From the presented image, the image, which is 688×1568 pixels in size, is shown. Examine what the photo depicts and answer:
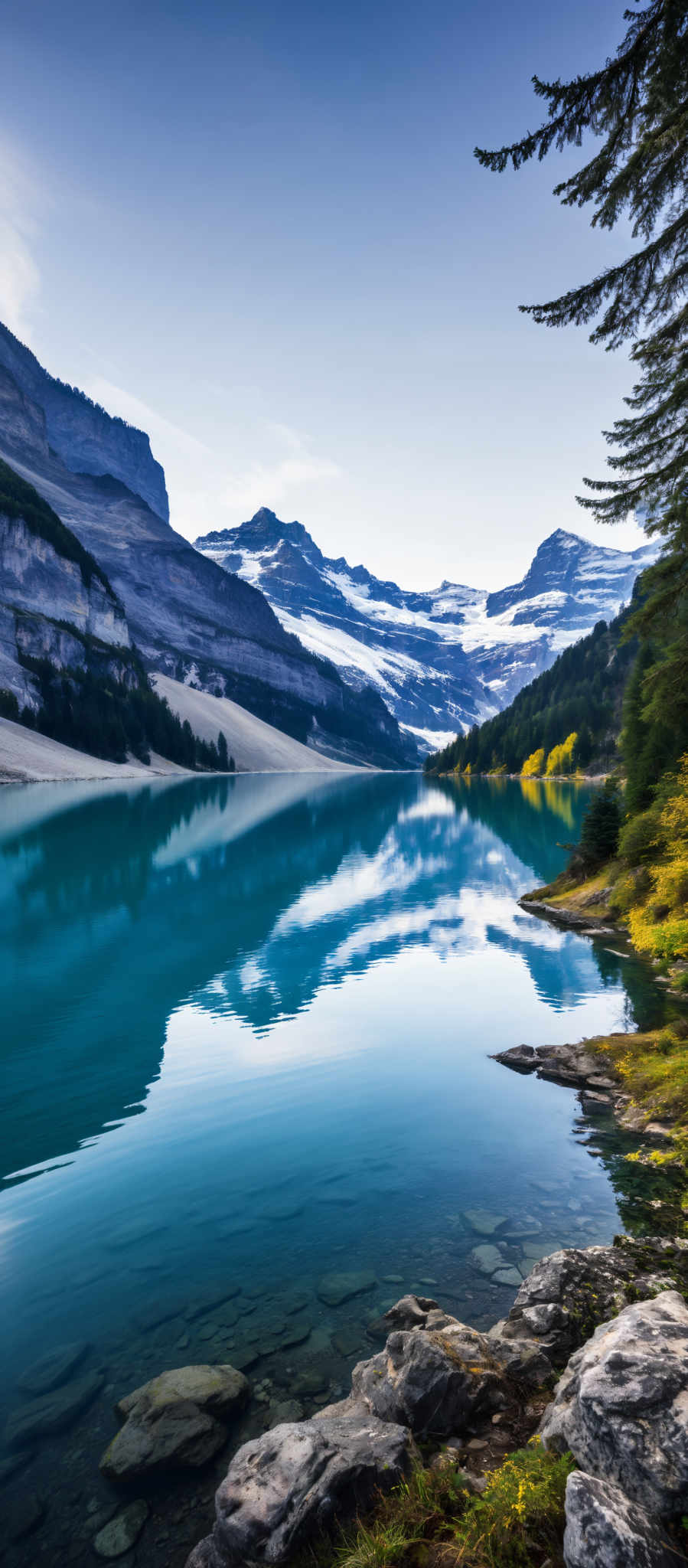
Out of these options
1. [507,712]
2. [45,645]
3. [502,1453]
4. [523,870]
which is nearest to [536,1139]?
[502,1453]

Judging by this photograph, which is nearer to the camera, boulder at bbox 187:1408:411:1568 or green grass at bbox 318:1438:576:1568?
green grass at bbox 318:1438:576:1568

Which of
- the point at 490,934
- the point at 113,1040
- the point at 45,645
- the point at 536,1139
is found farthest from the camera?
the point at 45,645

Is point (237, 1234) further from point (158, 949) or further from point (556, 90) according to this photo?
point (158, 949)

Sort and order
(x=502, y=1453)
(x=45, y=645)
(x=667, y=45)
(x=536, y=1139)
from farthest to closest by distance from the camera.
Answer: (x=45, y=645) → (x=536, y=1139) → (x=667, y=45) → (x=502, y=1453)

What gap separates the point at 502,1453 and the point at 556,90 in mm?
13520

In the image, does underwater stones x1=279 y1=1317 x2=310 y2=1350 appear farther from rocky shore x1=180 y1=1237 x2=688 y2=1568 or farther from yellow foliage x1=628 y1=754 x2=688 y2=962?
yellow foliage x1=628 y1=754 x2=688 y2=962

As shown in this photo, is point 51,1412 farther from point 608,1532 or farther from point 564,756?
point 564,756

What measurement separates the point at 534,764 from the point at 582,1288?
151911 mm

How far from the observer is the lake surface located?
7.82 meters

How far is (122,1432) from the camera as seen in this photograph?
638 cm

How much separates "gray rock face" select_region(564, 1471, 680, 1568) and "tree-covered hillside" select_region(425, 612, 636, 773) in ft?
411

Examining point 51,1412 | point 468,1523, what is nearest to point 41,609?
point 51,1412

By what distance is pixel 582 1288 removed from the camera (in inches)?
274

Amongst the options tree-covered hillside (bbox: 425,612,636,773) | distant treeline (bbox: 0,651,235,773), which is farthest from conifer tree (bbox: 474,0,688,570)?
distant treeline (bbox: 0,651,235,773)
